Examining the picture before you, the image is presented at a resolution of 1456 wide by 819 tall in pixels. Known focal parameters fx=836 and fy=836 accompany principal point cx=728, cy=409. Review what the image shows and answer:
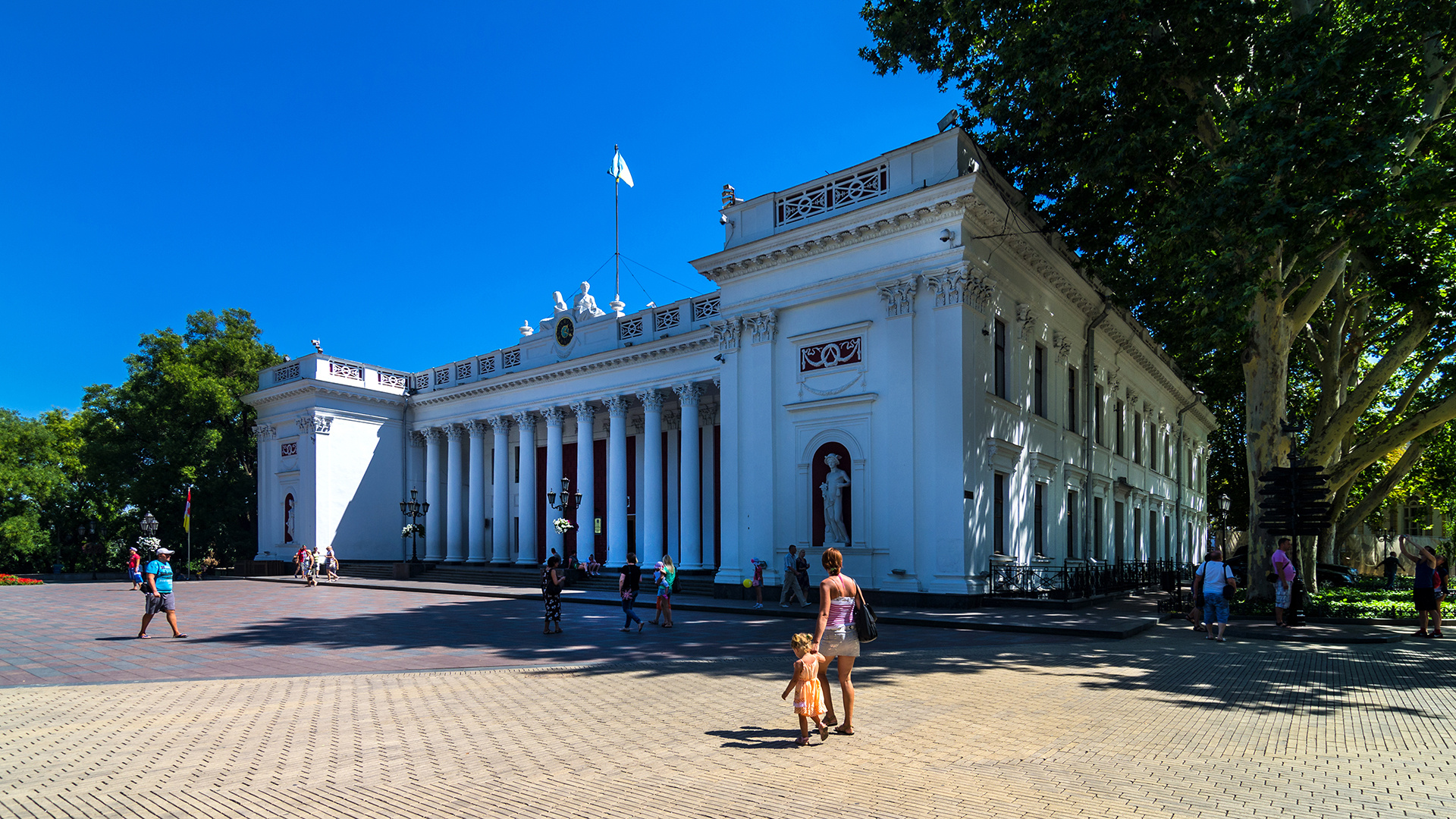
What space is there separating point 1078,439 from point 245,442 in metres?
40.6

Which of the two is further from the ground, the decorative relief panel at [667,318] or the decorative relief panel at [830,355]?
the decorative relief panel at [667,318]

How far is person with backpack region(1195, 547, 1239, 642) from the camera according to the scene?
47.1 ft

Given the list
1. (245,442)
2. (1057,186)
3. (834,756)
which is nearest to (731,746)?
(834,756)

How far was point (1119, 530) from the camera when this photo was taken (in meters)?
33.1

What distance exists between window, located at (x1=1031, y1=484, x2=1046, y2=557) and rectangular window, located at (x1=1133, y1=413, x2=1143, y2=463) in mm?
13864

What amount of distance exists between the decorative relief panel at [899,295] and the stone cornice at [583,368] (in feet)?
30.1

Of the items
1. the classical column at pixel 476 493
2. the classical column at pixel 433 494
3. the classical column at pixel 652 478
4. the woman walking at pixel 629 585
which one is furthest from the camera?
the classical column at pixel 433 494

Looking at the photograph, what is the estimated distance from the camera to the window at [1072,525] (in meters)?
27.2

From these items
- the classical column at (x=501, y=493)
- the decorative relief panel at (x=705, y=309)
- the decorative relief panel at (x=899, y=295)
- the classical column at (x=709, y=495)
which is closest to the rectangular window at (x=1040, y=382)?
the decorative relief panel at (x=899, y=295)

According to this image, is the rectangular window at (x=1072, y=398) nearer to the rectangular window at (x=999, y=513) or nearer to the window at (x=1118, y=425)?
the window at (x=1118, y=425)

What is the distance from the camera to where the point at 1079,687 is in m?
9.86

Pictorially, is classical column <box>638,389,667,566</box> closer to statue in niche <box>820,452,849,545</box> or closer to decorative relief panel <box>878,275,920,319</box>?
statue in niche <box>820,452,849,545</box>

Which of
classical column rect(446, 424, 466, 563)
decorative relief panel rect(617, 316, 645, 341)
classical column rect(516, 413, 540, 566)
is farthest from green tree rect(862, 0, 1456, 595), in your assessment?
classical column rect(446, 424, 466, 563)

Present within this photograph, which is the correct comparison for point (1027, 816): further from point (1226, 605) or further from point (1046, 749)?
point (1226, 605)
